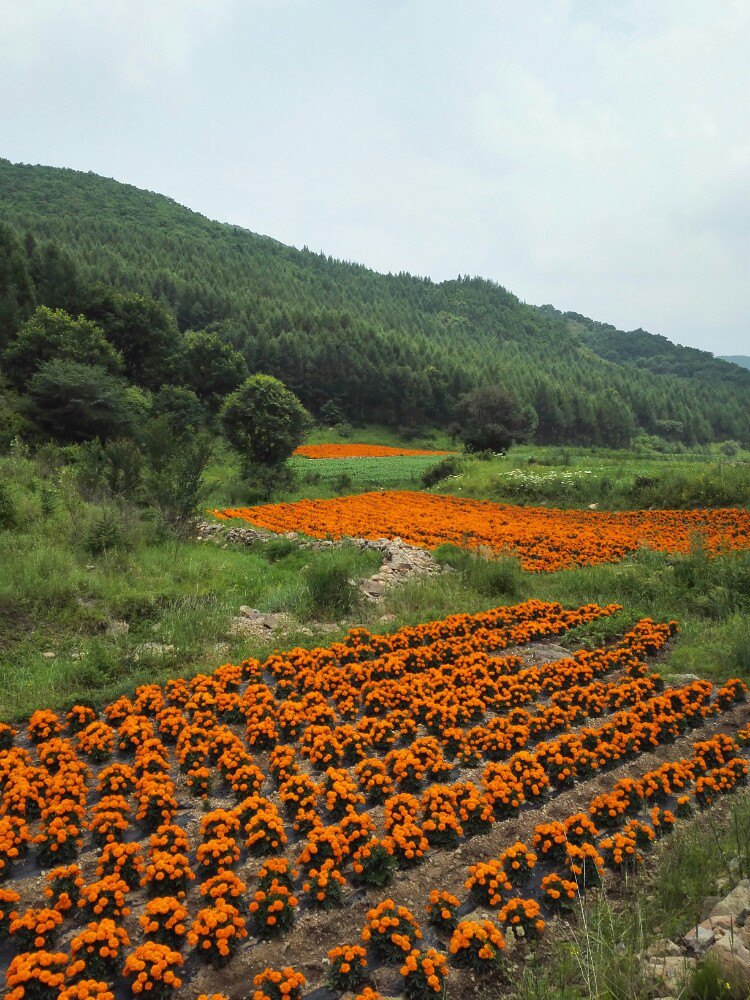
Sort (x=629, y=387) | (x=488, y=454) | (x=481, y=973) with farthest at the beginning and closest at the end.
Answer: (x=629, y=387) → (x=488, y=454) → (x=481, y=973)

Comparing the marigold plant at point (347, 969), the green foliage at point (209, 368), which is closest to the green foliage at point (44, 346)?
the green foliage at point (209, 368)

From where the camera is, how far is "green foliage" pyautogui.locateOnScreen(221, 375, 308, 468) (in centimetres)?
2658

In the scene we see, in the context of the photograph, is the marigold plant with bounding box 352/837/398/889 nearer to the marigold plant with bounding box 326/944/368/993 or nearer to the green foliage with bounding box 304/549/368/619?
the marigold plant with bounding box 326/944/368/993

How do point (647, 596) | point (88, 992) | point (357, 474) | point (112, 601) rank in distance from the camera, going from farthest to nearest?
point (357, 474) < point (647, 596) < point (112, 601) < point (88, 992)

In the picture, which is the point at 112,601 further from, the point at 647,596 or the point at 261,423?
the point at 261,423

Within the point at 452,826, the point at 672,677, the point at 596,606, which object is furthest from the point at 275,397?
the point at 452,826

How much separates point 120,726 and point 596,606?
729cm

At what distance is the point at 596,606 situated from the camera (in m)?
9.76

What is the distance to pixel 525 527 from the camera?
17000 millimetres

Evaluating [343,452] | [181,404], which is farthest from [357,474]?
[181,404]

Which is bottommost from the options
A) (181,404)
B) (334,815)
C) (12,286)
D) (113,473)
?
(334,815)

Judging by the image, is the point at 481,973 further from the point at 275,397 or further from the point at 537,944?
the point at 275,397

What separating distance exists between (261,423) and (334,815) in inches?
906

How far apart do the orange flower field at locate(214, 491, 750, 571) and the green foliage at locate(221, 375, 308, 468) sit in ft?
18.2
